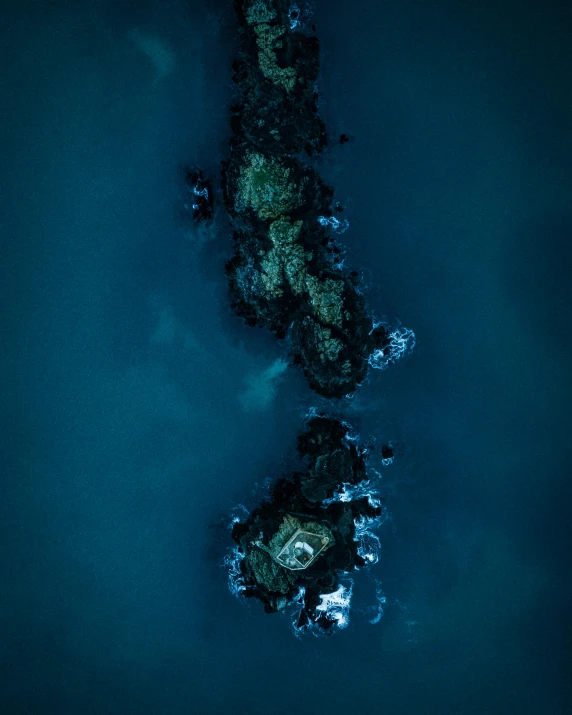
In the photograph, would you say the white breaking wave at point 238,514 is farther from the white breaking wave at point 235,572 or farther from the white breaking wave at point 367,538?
the white breaking wave at point 367,538

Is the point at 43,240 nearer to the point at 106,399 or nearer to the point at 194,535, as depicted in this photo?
the point at 106,399

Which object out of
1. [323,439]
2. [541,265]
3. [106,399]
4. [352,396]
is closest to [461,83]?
[541,265]

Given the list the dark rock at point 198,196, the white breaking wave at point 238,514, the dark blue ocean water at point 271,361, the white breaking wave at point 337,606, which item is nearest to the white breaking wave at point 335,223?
the dark blue ocean water at point 271,361

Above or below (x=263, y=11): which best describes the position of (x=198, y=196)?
below

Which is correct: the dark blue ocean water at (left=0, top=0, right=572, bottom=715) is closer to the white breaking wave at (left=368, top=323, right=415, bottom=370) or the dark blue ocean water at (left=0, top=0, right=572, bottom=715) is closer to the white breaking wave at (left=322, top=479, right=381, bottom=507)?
the white breaking wave at (left=368, top=323, right=415, bottom=370)

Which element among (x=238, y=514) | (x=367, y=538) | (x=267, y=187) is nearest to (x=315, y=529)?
(x=367, y=538)

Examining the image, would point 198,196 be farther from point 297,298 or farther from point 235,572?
point 235,572
